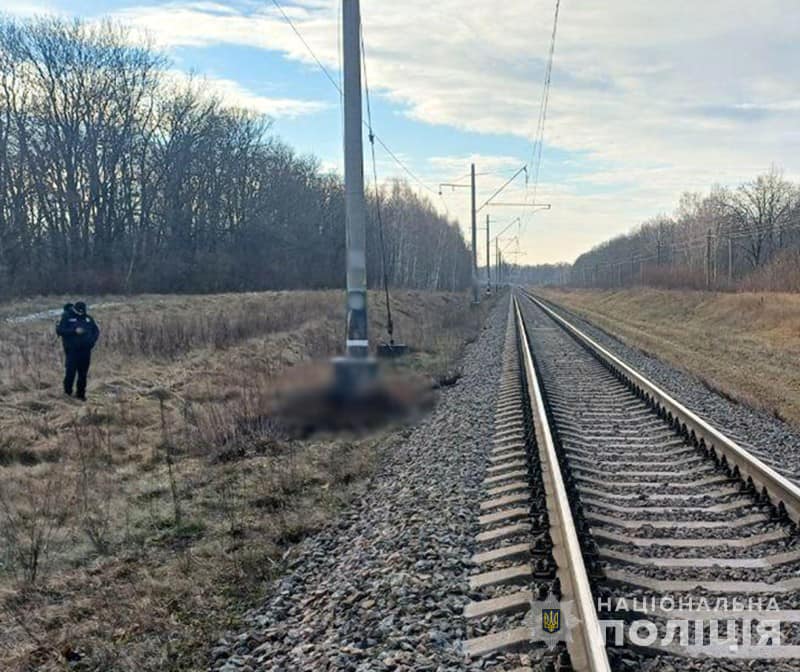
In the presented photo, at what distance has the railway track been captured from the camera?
3713 mm

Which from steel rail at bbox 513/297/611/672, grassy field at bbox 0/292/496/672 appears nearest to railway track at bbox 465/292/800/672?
steel rail at bbox 513/297/611/672

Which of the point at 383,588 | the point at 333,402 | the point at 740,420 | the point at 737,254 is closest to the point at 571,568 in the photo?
the point at 383,588

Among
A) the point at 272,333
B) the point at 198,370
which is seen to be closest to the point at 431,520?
the point at 198,370

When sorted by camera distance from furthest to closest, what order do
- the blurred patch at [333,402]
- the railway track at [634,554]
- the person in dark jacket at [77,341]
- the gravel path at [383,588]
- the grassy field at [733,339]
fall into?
the grassy field at [733,339] < the person in dark jacket at [77,341] < the blurred patch at [333,402] < the gravel path at [383,588] < the railway track at [634,554]

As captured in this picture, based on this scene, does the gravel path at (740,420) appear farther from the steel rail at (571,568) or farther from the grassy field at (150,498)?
the grassy field at (150,498)

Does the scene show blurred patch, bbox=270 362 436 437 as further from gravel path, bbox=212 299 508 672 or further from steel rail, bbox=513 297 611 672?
steel rail, bbox=513 297 611 672

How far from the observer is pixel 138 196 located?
52.6 metres

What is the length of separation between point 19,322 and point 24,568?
18931 mm

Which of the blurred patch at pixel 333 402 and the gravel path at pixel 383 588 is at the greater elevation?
the blurred patch at pixel 333 402

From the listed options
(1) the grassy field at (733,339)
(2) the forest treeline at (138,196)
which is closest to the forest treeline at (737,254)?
(1) the grassy field at (733,339)

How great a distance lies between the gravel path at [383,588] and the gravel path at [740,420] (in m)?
3.16

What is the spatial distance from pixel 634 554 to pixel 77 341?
36.2 ft

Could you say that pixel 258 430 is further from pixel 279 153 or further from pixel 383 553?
pixel 279 153

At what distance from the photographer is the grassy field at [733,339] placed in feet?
47.0
